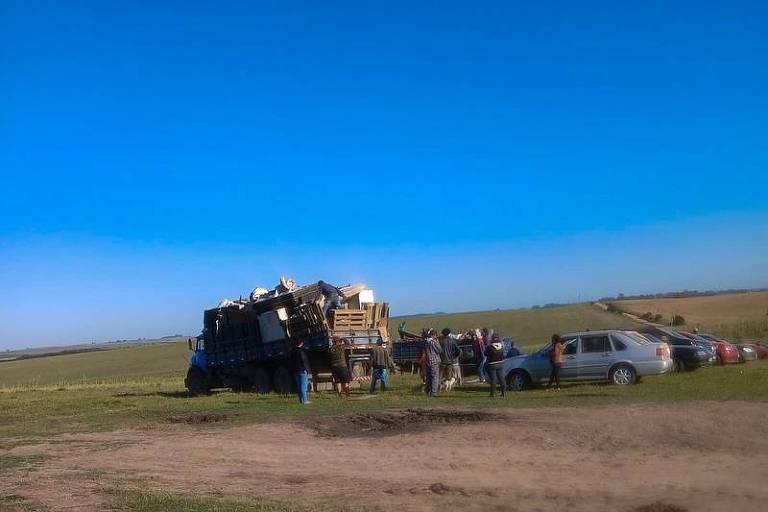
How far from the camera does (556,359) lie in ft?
62.7

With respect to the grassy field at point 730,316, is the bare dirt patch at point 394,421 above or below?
below

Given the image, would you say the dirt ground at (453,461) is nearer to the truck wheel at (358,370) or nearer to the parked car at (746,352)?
the truck wheel at (358,370)

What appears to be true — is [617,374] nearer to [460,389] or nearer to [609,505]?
[460,389]

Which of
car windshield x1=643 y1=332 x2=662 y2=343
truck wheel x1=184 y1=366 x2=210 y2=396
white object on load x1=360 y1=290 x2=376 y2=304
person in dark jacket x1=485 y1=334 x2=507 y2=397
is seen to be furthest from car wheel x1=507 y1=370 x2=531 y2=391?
truck wheel x1=184 y1=366 x2=210 y2=396

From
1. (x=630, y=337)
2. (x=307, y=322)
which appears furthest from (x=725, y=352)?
(x=307, y=322)

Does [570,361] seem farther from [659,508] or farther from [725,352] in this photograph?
[659,508]

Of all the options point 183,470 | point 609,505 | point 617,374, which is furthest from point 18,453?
point 617,374

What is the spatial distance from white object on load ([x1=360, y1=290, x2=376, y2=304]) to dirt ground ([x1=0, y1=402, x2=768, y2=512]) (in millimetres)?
9120

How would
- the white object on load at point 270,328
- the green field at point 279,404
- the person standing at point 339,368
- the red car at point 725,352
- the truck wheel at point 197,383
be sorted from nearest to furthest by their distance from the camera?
the green field at point 279,404 → the person standing at point 339,368 → the white object on load at point 270,328 → the red car at point 725,352 → the truck wheel at point 197,383

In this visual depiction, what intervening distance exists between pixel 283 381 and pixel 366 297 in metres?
3.58

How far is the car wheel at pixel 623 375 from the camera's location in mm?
18797

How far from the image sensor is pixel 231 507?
7.34 meters

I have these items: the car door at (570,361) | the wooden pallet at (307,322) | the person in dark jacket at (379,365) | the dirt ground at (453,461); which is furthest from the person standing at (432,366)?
the dirt ground at (453,461)

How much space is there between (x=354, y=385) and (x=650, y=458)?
1466 cm
